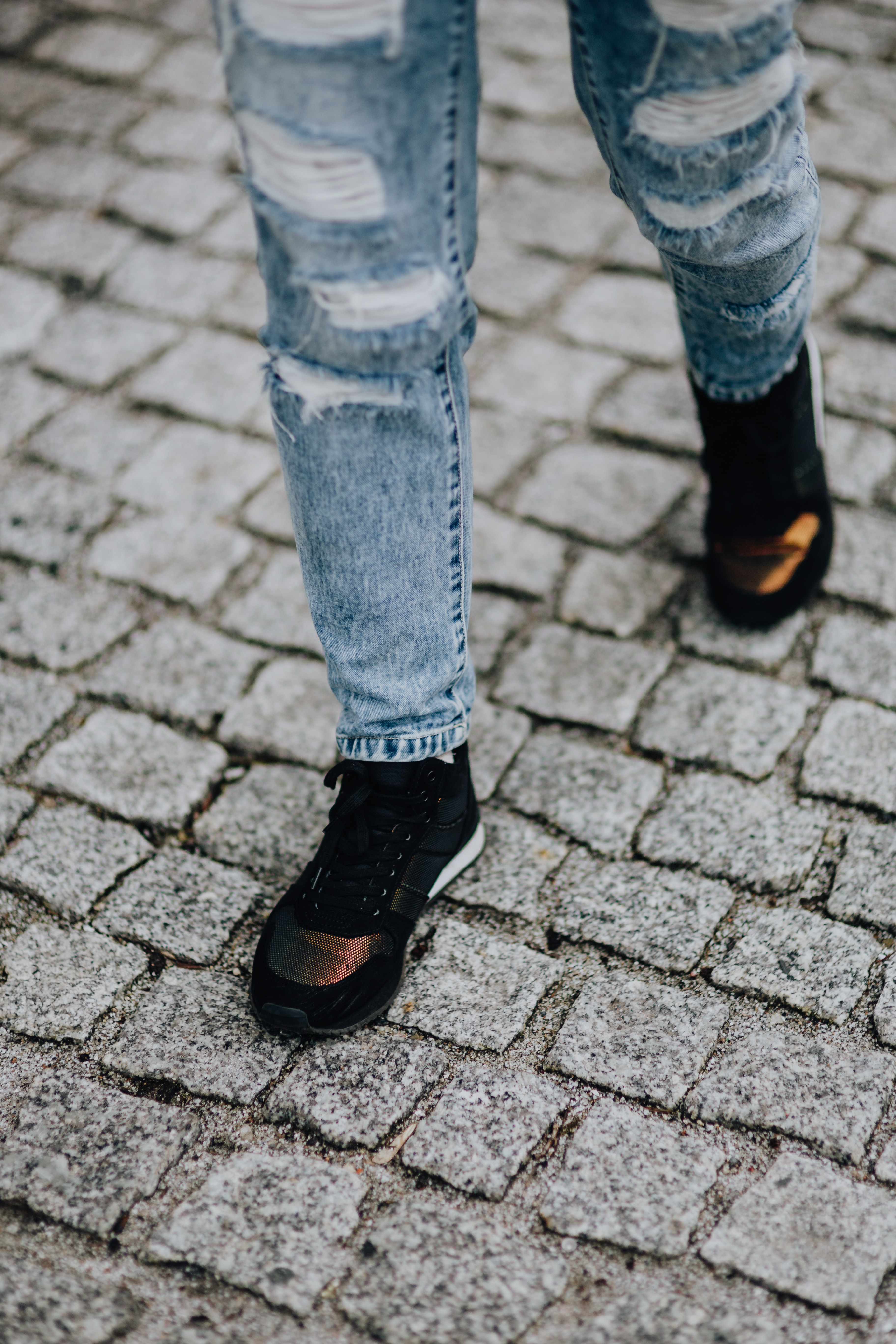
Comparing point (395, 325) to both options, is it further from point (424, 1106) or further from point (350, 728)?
point (424, 1106)

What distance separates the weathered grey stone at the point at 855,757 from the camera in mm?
1955

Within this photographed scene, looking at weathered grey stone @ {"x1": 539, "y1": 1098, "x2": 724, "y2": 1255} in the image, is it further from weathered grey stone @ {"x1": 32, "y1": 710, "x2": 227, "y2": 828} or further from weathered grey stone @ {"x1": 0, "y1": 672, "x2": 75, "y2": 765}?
weathered grey stone @ {"x1": 0, "y1": 672, "x2": 75, "y2": 765}

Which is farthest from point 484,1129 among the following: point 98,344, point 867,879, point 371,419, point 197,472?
point 98,344

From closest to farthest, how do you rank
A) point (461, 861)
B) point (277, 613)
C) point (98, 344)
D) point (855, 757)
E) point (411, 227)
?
point (411, 227)
point (461, 861)
point (855, 757)
point (277, 613)
point (98, 344)

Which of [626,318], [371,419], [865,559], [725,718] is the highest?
[371,419]

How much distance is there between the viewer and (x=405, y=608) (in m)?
1.56

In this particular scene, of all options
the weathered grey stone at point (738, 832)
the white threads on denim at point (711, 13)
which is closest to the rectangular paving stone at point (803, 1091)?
the weathered grey stone at point (738, 832)

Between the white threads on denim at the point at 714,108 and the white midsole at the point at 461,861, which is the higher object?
the white threads on denim at the point at 714,108

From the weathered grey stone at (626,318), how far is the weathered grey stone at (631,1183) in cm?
192

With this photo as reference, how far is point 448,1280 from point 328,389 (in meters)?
1.09

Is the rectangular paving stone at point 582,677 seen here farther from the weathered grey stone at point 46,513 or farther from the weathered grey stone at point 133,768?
the weathered grey stone at point 46,513

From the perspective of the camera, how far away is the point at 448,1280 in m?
1.38

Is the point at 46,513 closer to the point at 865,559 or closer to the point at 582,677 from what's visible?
the point at 582,677

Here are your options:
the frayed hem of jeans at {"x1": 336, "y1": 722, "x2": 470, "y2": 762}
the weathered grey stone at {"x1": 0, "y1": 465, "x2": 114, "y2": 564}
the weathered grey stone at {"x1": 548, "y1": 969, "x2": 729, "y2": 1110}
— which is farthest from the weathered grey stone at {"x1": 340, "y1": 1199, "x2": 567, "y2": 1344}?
the weathered grey stone at {"x1": 0, "y1": 465, "x2": 114, "y2": 564}
